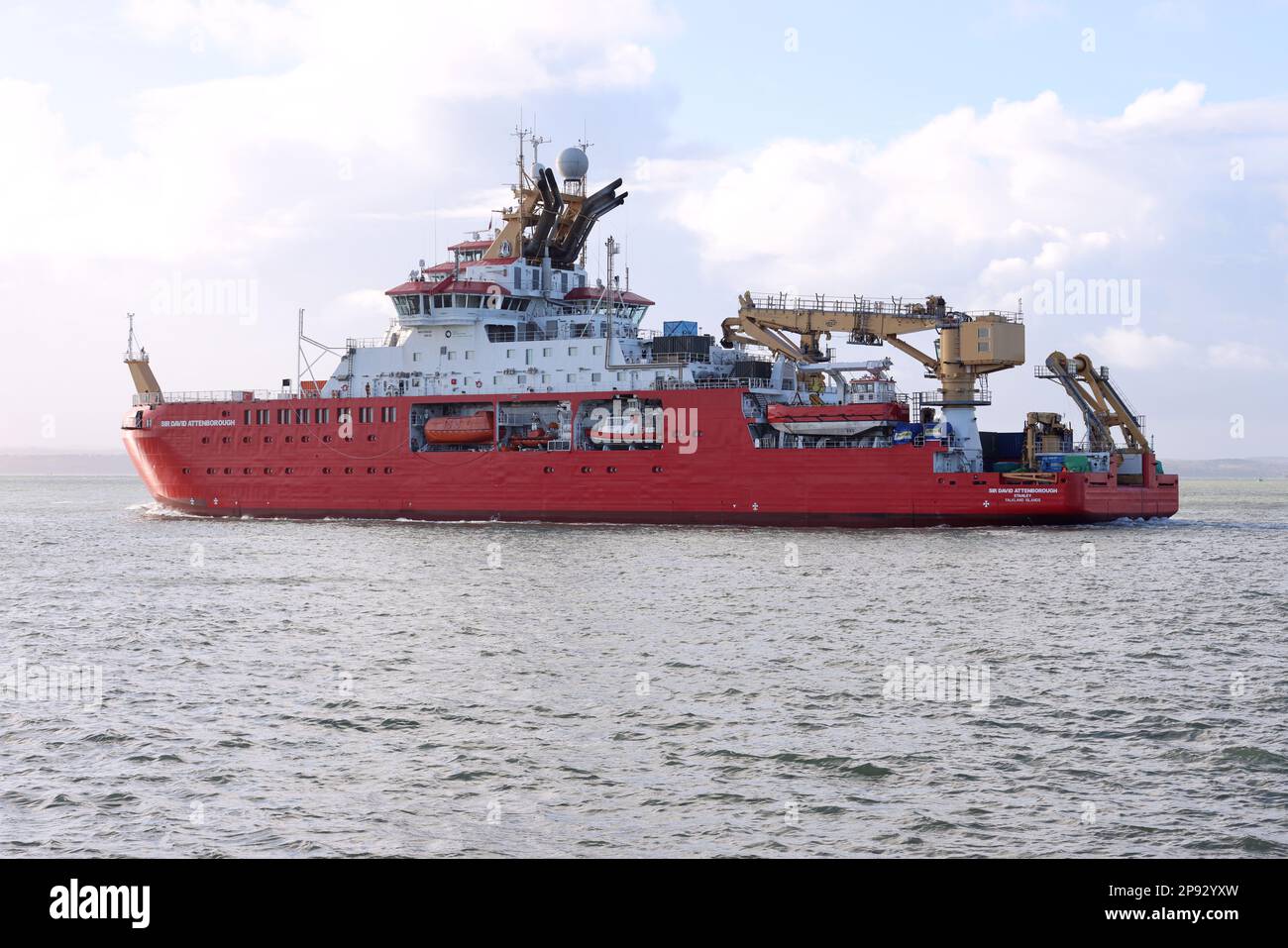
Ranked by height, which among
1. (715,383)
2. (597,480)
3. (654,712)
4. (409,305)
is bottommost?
(654,712)

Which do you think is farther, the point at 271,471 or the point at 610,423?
the point at 271,471

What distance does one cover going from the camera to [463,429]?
53.6 metres

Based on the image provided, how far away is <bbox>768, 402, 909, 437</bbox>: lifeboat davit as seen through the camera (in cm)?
4709

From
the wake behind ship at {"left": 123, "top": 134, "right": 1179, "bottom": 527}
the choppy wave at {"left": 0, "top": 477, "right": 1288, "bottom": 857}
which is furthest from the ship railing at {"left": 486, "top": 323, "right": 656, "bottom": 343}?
the choppy wave at {"left": 0, "top": 477, "right": 1288, "bottom": 857}

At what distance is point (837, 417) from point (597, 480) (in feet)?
33.9

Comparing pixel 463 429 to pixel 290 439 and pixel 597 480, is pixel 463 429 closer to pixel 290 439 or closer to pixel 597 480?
pixel 597 480

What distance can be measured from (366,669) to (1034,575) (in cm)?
2033

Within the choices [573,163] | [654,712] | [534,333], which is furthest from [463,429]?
[654,712]

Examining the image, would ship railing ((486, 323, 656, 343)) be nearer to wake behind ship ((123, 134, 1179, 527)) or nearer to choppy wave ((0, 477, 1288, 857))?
wake behind ship ((123, 134, 1179, 527))

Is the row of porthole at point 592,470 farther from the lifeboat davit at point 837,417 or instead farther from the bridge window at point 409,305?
the bridge window at point 409,305

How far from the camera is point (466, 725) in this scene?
58.0 ft

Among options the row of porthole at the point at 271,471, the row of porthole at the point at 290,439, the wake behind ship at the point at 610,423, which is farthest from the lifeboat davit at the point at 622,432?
the row of porthole at the point at 290,439

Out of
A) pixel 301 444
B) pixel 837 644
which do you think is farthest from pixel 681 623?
pixel 301 444

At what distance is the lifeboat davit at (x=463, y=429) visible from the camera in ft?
176
